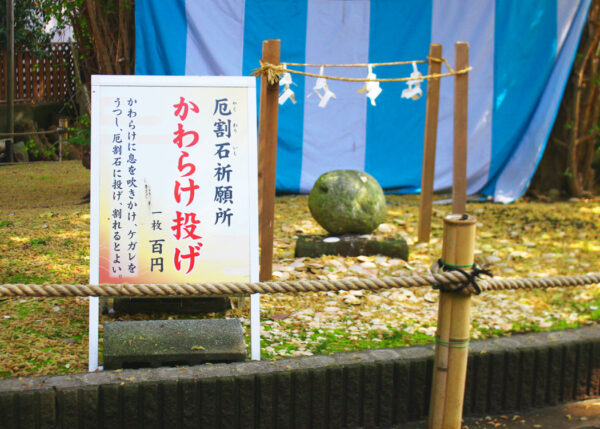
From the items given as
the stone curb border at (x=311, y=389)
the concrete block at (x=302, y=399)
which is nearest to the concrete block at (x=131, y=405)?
the stone curb border at (x=311, y=389)

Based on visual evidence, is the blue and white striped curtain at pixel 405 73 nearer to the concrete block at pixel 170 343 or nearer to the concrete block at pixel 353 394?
the concrete block at pixel 170 343

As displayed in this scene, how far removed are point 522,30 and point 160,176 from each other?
18.6 ft

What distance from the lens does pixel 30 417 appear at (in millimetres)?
2623

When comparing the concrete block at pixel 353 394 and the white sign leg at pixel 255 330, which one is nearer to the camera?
the concrete block at pixel 353 394

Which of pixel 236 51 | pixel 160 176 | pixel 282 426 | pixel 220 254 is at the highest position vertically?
pixel 236 51

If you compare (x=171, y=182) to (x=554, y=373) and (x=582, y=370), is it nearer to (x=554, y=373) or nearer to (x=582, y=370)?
(x=554, y=373)

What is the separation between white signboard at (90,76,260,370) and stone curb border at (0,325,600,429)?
12.0 inches

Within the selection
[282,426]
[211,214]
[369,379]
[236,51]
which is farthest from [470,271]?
[236,51]

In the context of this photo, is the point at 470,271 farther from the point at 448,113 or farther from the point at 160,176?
the point at 448,113

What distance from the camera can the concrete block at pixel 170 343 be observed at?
292cm

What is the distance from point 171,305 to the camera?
12.3ft

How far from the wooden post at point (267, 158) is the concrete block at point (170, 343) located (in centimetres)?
108

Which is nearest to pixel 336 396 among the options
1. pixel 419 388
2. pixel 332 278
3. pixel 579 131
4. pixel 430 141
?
pixel 419 388

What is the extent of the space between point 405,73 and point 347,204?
2913 mm
